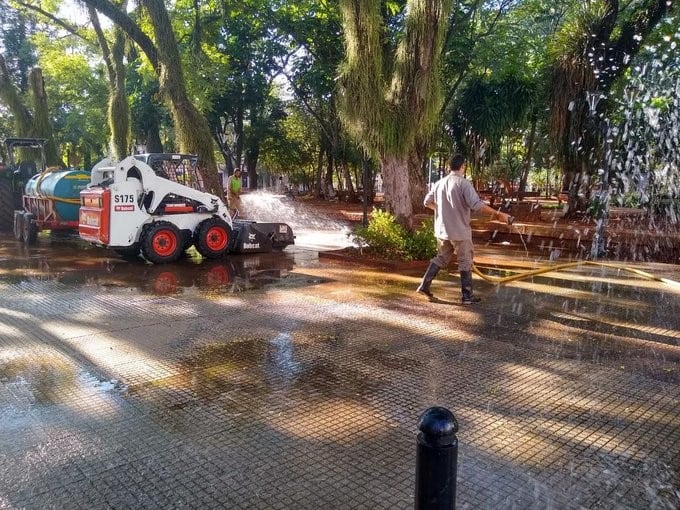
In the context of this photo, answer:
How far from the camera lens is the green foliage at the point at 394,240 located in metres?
9.97

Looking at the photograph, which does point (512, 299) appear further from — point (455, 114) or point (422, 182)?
point (455, 114)

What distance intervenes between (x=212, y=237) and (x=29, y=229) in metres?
5.09

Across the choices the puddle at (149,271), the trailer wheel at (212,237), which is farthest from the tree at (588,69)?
the trailer wheel at (212,237)

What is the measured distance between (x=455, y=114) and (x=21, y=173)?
40.7 feet

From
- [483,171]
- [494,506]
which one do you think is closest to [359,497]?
[494,506]

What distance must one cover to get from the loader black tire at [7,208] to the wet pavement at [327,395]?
29.3 ft

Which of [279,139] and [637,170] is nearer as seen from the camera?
[637,170]

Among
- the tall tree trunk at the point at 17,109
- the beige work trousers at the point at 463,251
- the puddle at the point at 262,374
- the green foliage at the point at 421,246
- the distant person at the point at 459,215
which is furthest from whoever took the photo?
the tall tree trunk at the point at 17,109

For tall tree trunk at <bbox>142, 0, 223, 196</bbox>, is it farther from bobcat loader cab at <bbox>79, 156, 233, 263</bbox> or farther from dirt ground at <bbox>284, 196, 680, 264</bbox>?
dirt ground at <bbox>284, 196, 680, 264</bbox>

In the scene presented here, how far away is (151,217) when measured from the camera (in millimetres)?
9953

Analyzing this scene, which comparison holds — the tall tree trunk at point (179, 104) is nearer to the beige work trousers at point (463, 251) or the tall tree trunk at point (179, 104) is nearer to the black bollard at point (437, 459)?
Result: the beige work trousers at point (463, 251)

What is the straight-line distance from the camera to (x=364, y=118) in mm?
10031

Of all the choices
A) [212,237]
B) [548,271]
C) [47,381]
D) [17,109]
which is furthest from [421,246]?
[17,109]

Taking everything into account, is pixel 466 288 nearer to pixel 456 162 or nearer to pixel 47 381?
pixel 456 162
